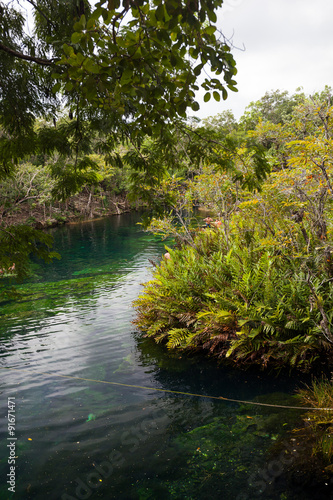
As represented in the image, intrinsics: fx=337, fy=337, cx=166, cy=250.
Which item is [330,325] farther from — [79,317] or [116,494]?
[79,317]

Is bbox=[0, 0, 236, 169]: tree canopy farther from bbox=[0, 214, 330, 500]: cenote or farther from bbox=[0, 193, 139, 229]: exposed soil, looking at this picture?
bbox=[0, 193, 139, 229]: exposed soil

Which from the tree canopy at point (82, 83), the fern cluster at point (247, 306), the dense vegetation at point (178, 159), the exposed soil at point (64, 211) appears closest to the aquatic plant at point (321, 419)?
the dense vegetation at point (178, 159)

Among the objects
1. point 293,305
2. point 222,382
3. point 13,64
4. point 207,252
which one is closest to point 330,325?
point 293,305

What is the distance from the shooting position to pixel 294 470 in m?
3.70

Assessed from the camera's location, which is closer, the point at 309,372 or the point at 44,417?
the point at 44,417

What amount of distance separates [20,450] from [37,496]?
94 cm

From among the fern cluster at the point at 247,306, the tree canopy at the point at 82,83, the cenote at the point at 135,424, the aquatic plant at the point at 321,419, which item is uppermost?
the tree canopy at the point at 82,83

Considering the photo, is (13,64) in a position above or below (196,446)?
above

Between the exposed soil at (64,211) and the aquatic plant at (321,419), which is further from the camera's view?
the exposed soil at (64,211)

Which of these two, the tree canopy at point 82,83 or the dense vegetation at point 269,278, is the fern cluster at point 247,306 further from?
the tree canopy at point 82,83

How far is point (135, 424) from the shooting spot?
4.84 metres

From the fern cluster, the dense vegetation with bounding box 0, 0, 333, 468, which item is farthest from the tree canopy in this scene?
the fern cluster

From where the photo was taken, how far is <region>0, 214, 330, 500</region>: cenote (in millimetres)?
3730

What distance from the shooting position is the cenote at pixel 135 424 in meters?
3.73
